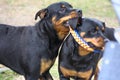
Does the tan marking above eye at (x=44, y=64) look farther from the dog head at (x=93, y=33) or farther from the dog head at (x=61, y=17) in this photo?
the dog head at (x=93, y=33)

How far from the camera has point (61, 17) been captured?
3781 mm

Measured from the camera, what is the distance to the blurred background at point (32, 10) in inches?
345

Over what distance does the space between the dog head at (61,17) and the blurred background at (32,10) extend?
4.58 m

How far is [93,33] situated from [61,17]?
479 mm

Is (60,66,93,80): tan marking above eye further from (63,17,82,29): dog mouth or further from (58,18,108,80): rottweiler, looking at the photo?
(63,17,82,29): dog mouth

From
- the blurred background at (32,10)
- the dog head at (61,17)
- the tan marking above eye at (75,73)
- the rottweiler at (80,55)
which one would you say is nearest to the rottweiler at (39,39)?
Answer: the dog head at (61,17)

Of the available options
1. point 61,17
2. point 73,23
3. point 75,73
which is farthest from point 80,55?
point 61,17

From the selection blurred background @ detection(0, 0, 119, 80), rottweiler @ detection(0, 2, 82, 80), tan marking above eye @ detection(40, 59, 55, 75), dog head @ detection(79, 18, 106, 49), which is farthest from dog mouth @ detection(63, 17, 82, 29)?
blurred background @ detection(0, 0, 119, 80)

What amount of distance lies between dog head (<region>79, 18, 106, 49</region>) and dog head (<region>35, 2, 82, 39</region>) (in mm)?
118

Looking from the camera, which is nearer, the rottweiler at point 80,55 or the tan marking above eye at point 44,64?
the rottweiler at point 80,55

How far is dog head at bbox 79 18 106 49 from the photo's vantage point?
3643mm

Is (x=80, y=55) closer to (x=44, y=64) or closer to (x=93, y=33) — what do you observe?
(x=93, y=33)

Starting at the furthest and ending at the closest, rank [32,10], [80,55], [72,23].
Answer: [32,10] → [80,55] → [72,23]

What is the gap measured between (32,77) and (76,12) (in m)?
1.11
